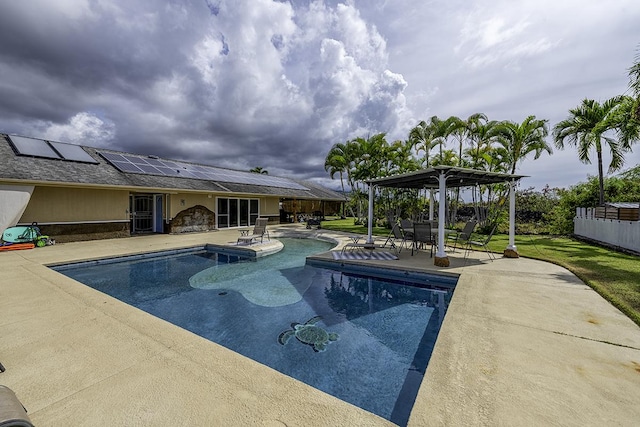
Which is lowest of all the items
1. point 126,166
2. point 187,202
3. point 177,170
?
point 187,202

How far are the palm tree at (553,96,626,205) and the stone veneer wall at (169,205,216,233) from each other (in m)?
21.3

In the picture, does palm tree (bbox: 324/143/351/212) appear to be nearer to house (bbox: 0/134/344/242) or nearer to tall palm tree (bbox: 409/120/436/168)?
tall palm tree (bbox: 409/120/436/168)

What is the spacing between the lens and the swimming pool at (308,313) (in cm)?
372

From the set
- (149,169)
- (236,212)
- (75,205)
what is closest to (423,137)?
(236,212)

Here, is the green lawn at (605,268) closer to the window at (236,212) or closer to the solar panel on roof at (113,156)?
the window at (236,212)

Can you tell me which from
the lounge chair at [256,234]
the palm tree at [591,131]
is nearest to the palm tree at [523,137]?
the palm tree at [591,131]

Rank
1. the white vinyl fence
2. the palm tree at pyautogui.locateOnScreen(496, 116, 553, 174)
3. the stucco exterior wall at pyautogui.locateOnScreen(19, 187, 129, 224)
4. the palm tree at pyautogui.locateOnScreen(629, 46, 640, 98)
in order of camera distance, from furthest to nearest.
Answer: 1. the palm tree at pyautogui.locateOnScreen(496, 116, 553, 174)
2. the stucco exterior wall at pyautogui.locateOnScreen(19, 187, 129, 224)
3. the white vinyl fence
4. the palm tree at pyautogui.locateOnScreen(629, 46, 640, 98)

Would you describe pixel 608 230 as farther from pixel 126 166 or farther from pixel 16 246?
pixel 16 246

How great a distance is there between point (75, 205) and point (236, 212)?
30.2 ft

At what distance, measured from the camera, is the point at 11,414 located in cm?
158

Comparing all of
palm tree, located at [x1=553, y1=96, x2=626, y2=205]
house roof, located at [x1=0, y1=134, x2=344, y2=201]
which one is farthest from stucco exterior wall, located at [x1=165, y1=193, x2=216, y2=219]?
palm tree, located at [x1=553, y1=96, x2=626, y2=205]

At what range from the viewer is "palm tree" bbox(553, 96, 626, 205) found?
1252 cm

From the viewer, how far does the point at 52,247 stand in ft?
37.1

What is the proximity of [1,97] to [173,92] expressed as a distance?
8085 mm
